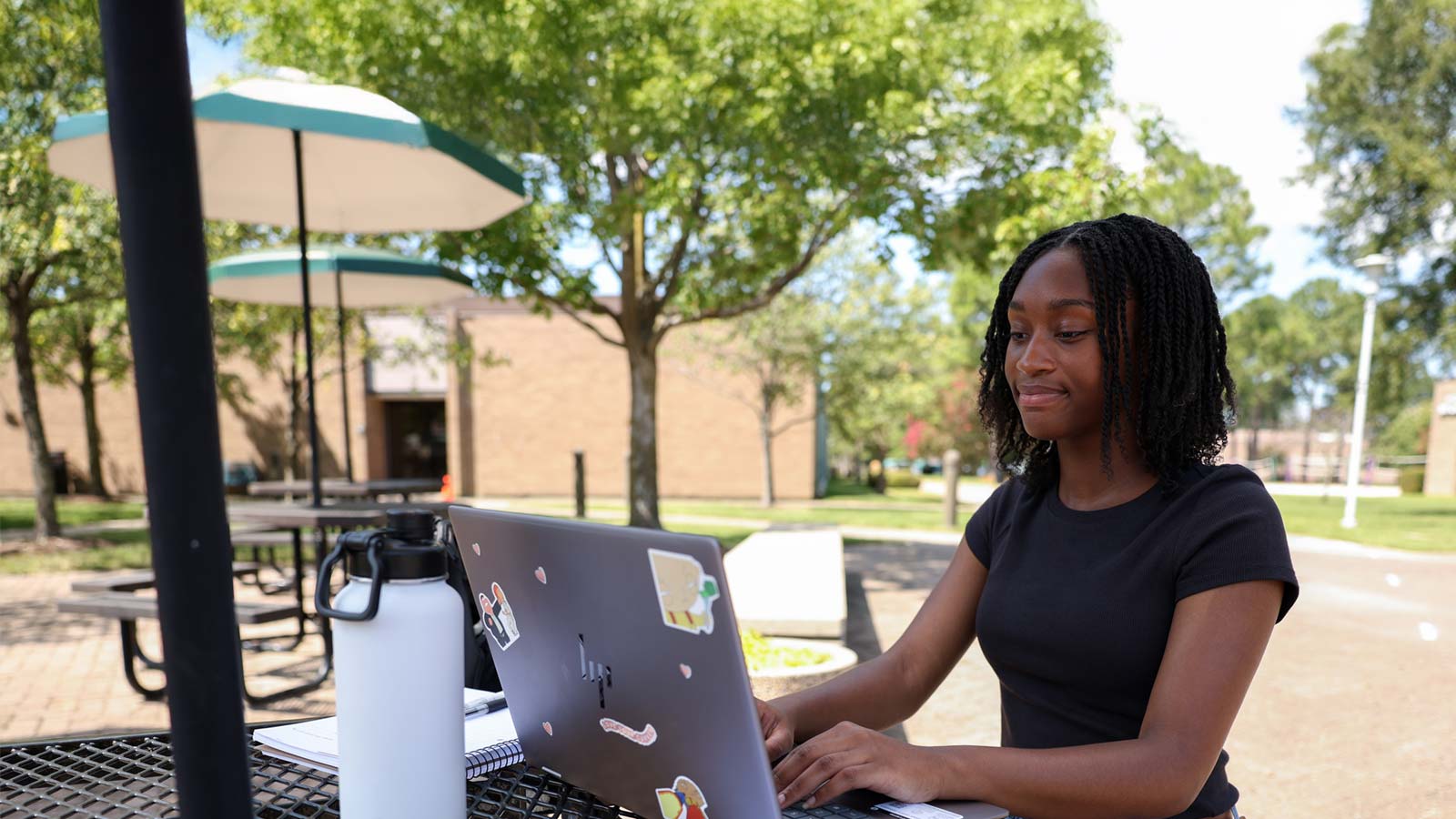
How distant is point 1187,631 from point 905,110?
21.8 ft

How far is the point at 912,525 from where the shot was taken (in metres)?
13.8

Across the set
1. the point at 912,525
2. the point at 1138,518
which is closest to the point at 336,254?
the point at 1138,518

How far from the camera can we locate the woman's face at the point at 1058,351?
1445 mm

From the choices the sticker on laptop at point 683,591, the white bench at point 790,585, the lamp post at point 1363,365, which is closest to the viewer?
the sticker on laptop at point 683,591

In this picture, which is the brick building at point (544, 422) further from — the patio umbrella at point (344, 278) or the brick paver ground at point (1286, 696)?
the brick paver ground at point (1286, 696)

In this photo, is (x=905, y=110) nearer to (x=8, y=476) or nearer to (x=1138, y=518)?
(x=1138, y=518)

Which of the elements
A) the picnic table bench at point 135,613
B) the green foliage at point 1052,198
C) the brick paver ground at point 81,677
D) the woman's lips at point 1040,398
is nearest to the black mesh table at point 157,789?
the woman's lips at point 1040,398

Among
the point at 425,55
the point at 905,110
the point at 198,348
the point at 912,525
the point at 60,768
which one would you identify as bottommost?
the point at 912,525

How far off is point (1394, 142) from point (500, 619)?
2484 cm

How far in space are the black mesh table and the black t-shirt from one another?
752mm

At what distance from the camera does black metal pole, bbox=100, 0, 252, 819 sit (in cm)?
53

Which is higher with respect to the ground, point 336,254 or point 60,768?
point 336,254

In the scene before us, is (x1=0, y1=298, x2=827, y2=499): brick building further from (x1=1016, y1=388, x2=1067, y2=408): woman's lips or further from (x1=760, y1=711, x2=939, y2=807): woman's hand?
(x1=760, y1=711, x2=939, y2=807): woman's hand

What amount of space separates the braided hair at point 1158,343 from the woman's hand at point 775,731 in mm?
667
